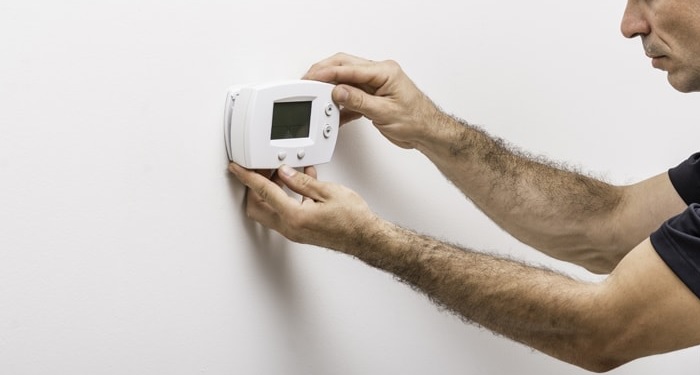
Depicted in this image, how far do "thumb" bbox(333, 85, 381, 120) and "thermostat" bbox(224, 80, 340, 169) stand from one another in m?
0.01

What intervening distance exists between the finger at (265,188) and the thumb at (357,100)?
5.4 inches

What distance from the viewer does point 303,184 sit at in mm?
1038

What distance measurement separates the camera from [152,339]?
3.30ft

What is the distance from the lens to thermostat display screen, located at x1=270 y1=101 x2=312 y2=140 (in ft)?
3.37

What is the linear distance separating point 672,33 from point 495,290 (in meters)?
0.45

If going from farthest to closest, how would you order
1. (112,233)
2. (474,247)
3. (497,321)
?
(474,247), (497,321), (112,233)

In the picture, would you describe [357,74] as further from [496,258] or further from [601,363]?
[601,363]

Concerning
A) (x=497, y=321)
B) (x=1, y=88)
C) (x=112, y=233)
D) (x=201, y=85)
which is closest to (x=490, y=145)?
(x=497, y=321)

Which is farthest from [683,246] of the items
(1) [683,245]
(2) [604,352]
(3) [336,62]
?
(3) [336,62]

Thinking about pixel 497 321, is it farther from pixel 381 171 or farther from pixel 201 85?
pixel 201 85

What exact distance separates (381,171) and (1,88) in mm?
550

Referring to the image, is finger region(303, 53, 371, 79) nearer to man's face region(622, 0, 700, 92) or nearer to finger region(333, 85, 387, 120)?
finger region(333, 85, 387, 120)

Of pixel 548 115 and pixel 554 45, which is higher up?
pixel 554 45

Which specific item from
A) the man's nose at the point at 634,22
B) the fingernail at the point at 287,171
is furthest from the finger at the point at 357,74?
the man's nose at the point at 634,22
